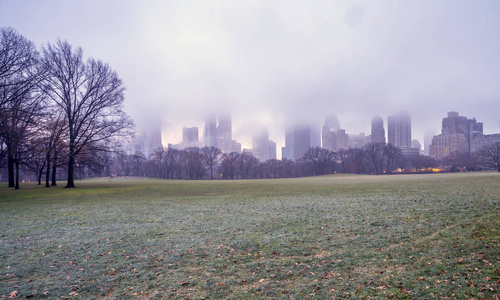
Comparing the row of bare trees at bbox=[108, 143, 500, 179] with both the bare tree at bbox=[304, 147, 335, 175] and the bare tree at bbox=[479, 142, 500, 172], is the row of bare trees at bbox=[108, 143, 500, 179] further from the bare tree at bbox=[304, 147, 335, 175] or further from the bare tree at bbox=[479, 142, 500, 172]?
the bare tree at bbox=[479, 142, 500, 172]

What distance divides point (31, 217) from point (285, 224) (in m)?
13.0

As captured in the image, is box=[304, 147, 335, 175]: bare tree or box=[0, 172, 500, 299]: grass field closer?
box=[0, 172, 500, 299]: grass field

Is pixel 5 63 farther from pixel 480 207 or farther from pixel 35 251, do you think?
pixel 480 207

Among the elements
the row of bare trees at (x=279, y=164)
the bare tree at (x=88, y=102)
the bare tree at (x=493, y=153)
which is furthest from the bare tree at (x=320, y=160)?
the bare tree at (x=88, y=102)

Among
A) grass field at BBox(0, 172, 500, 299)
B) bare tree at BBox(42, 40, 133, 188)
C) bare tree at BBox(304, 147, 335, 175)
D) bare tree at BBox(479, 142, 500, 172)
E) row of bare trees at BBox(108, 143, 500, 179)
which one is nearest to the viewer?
grass field at BBox(0, 172, 500, 299)

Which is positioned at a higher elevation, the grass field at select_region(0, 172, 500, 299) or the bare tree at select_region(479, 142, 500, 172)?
the bare tree at select_region(479, 142, 500, 172)

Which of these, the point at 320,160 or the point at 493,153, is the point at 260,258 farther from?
the point at 493,153

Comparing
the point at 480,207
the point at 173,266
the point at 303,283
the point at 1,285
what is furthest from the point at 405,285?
the point at 480,207

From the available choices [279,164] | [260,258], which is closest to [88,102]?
[260,258]

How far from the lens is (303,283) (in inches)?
207

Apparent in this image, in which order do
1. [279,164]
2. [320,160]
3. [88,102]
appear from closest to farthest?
[88,102], [320,160], [279,164]

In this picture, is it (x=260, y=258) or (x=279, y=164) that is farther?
(x=279, y=164)

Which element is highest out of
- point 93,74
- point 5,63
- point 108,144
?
point 93,74

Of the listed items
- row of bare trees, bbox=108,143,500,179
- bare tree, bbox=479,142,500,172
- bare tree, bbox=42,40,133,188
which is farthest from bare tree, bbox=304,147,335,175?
bare tree, bbox=42,40,133,188
